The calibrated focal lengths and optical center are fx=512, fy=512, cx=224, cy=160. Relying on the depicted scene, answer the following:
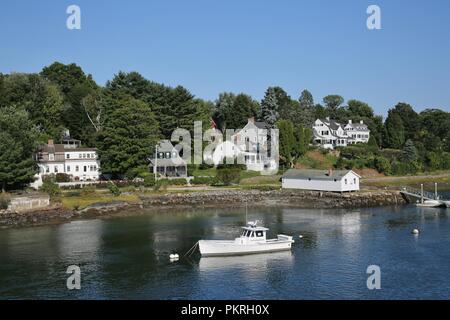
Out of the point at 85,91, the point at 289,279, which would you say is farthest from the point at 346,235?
the point at 85,91

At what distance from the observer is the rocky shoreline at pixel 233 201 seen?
59688mm

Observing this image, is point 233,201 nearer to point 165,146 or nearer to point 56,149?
point 165,146

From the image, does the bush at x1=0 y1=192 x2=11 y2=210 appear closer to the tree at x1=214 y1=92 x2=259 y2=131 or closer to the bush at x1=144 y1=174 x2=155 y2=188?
the bush at x1=144 y1=174 x2=155 y2=188

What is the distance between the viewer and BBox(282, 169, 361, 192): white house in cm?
7262

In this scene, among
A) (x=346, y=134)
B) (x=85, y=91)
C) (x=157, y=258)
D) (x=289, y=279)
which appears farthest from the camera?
(x=346, y=134)

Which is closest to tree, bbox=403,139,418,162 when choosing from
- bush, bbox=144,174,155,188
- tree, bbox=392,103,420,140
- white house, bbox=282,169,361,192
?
tree, bbox=392,103,420,140

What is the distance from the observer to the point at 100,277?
112ft

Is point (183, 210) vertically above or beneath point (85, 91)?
beneath

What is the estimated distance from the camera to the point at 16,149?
6303 cm

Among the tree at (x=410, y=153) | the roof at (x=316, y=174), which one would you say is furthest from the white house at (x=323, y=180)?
the tree at (x=410, y=153)

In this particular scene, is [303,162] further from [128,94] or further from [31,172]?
[31,172]

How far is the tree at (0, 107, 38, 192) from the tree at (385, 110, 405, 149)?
269 feet

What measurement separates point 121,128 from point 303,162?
37831mm

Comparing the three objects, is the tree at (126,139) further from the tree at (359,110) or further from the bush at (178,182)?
the tree at (359,110)
